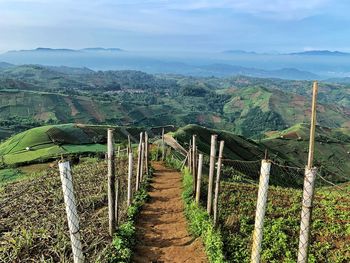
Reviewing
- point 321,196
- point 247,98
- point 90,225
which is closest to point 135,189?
point 90,225

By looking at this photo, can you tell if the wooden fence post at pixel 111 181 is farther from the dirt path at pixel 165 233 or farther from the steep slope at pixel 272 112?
the steep slope at pixel 272 112

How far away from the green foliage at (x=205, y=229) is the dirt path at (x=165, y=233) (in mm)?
208

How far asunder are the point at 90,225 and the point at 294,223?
6061 millimetres

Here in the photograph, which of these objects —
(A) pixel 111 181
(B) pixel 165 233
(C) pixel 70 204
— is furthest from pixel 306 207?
(B) pixel 165 233

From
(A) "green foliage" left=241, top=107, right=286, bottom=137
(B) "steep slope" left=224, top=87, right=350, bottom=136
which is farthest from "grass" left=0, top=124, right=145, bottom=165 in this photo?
(A) "green foliage" left=241, top=107, right=286, bottom=137

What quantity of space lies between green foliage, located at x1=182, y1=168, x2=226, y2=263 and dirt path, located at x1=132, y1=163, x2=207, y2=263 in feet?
0.68

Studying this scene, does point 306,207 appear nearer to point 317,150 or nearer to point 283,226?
point 283,226

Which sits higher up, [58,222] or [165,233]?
[58,222]

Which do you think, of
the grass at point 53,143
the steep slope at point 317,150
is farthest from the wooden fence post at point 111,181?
the steep slope at point 317,150

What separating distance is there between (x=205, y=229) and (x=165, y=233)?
130 centimetres

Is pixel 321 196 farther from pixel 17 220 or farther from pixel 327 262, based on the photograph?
pixel 17 220

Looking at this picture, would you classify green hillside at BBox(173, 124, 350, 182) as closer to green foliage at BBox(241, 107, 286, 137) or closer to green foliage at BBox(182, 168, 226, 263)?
green foliage at BBox(182, 168, 226, 263)

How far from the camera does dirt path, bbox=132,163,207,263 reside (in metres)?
10.2

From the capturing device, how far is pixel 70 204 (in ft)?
23.6
